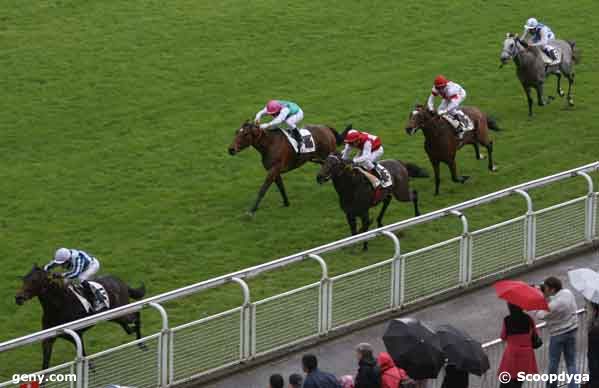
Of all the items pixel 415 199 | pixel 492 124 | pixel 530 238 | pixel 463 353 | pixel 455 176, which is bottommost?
pixel 455 176

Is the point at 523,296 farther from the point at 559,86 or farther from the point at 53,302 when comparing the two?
the point at 559,86

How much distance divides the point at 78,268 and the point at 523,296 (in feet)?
13.7

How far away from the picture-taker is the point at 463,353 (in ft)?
35.7

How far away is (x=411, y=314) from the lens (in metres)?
14.3

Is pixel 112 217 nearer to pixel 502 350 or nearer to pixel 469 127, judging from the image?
pixel 469 127

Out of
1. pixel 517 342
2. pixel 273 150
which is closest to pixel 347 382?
pixel 517 342

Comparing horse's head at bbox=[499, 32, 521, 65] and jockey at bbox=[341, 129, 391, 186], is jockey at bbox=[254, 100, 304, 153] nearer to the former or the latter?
jockey at bbox=[341, 129, 391, 186]

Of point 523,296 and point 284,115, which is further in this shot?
point 284,115

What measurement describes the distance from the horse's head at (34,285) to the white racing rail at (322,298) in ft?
3.48

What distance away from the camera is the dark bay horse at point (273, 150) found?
1767cm

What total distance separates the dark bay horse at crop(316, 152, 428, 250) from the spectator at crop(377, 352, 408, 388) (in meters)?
4.78

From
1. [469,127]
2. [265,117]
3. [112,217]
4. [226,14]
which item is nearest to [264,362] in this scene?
[112,217]

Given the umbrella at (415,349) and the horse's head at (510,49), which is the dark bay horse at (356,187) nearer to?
the horse's head at (510,49)
